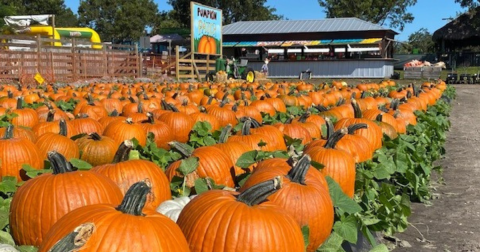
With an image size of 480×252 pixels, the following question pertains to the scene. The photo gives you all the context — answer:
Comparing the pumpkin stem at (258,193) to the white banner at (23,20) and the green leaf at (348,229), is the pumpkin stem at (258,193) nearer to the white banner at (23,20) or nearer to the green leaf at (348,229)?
the green leaf at (348,229)

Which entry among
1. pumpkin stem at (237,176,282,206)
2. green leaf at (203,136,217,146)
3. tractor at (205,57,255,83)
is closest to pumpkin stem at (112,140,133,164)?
pumpkin stem at (237,176,282,206)

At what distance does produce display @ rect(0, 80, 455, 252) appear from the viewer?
89.4 inches

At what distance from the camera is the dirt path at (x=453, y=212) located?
5.01m

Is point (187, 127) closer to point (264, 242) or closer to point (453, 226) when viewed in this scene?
point (453, 226)

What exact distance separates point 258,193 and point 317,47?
41628 mm

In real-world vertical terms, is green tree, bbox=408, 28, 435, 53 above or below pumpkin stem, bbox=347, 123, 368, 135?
above

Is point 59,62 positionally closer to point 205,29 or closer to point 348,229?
point 205,29

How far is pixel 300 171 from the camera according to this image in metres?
3.32

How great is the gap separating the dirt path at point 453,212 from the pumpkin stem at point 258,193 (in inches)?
106

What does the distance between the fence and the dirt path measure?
50.2 feet

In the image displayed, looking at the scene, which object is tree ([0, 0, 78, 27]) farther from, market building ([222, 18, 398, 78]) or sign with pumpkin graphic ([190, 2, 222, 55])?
sign with pumpkin graphic ([190, 2, 222, 55])

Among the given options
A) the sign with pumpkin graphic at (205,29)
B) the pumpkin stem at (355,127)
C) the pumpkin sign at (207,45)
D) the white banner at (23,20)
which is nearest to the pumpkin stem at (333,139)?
the pumpkin stem at (355,127)

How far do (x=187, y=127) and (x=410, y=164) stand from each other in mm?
2998

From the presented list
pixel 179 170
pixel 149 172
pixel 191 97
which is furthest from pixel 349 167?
pixel 191 97
